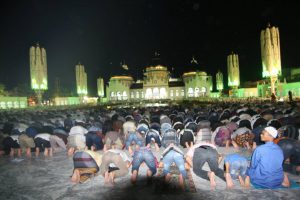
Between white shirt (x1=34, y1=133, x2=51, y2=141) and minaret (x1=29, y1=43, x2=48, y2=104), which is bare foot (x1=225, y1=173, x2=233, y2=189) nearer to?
white shirt (x1=34, y1=133, x2=51, y2=141)

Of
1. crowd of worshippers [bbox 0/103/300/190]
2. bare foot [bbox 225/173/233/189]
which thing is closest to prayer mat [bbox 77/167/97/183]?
crowd of worshippers [bbox 0/103/300/190]

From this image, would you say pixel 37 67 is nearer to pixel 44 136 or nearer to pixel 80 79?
pixel 80 79

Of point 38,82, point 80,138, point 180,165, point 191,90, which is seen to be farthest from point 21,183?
point 191,90

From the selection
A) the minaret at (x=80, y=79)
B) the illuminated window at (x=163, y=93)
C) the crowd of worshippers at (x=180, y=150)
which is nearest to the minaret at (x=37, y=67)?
the minaret at (x=80, y=79)

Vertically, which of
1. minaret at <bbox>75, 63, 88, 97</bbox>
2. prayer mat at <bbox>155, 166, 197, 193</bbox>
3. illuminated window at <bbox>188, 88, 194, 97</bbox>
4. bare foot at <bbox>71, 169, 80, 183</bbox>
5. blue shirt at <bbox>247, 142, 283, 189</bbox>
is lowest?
prayer mat at <bbox>155, 166, 197, 193</bbox>

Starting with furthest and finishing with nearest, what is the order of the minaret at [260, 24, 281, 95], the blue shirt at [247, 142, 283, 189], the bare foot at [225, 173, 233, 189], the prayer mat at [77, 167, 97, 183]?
the minaret at [260, 24, 281, 95]
the prayer mat at [77, 167, 97, 183]
the bare foot at [225, 173, 233, 189]
the blue shirt at [247, 142, 283, 189]

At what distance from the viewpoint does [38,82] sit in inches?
1775

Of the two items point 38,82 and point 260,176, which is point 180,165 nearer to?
point 260,176

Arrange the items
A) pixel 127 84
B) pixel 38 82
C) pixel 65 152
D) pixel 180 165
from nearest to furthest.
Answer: pixel 180 165 < pixel 65 152 < pixel 38 82 < pixel 127 84

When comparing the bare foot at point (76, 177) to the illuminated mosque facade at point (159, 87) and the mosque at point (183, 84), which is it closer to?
the mosque at point (183, 84)

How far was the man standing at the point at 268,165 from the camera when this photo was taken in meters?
5.84

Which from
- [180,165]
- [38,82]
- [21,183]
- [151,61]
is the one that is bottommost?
[21,183]

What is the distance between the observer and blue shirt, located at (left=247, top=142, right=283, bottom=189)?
5.84 meters

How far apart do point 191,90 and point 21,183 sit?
81.1m
